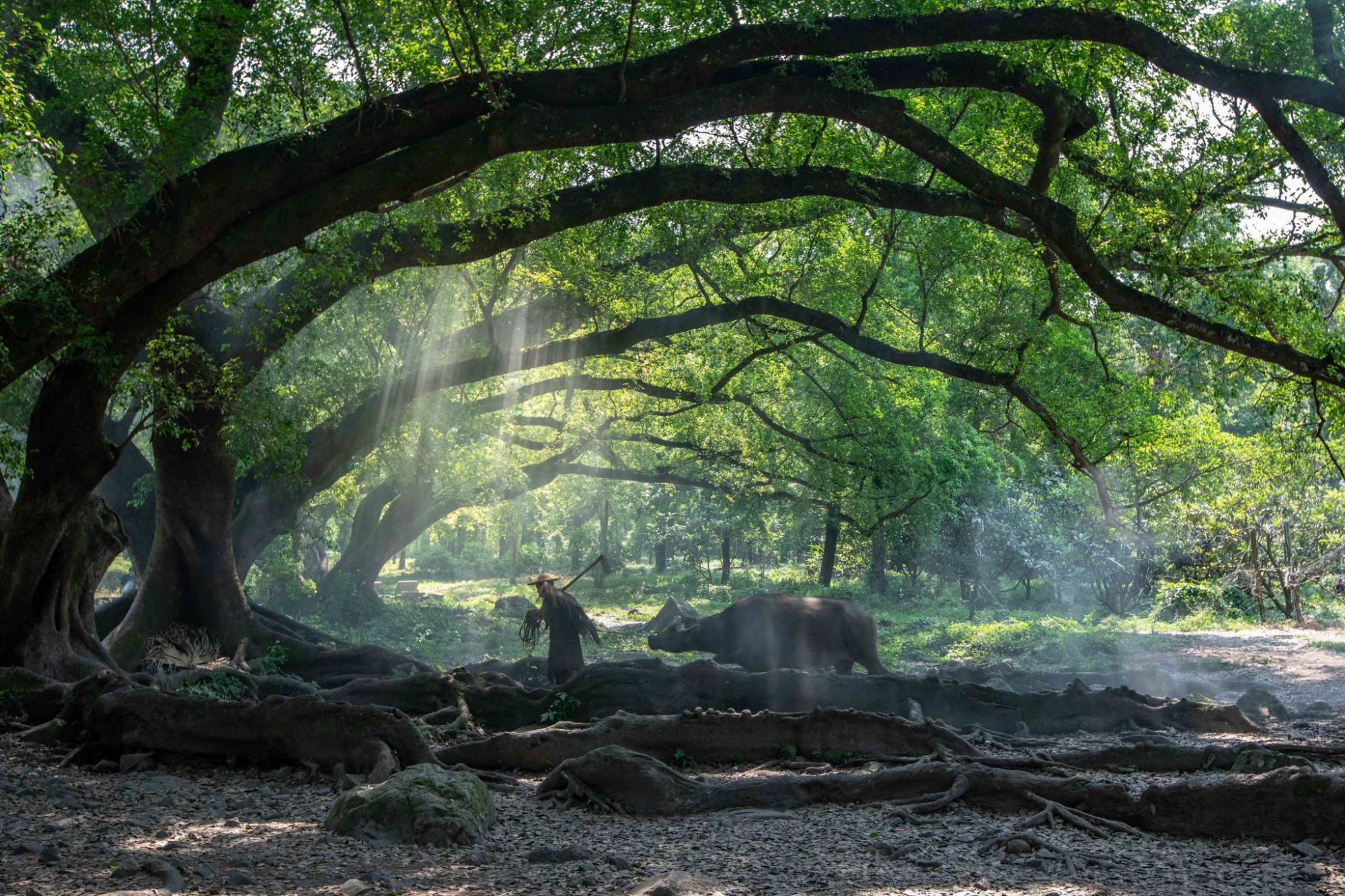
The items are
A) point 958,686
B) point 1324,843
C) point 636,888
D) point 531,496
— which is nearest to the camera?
point 636,888

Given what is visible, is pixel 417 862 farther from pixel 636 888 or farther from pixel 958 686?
pixel 958 686

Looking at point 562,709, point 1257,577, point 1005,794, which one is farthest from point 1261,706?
point 1257,577

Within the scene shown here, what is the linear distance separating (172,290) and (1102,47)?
8544 mm

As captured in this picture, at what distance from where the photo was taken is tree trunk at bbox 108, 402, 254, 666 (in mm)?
12969

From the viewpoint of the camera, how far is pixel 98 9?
305 inches

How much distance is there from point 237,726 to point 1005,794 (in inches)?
238

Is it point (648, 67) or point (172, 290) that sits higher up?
point (648, 67)

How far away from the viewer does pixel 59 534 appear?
969 cm

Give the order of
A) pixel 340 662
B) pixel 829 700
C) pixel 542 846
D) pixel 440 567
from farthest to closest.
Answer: pixel 440 567
pixel 340 662
pixel 829 700
pixel 542 846

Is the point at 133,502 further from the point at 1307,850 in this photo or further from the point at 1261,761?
the point at 1307,850

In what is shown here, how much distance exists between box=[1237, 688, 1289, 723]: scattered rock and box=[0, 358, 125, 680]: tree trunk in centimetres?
1200

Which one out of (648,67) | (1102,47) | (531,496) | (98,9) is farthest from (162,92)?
(531,496)

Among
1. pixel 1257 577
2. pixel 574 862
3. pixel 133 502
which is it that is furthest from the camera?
pixel 1257 577

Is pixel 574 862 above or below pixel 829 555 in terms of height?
below
